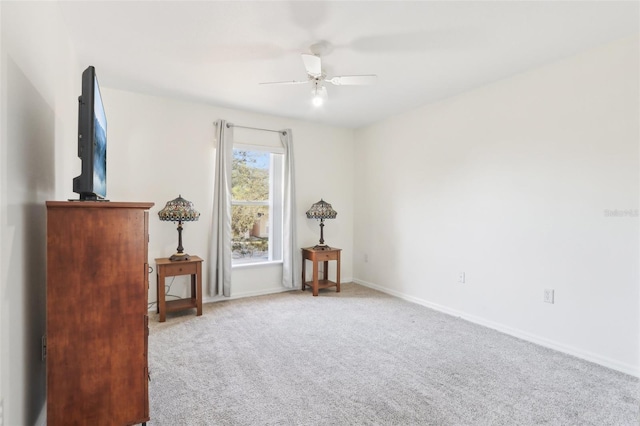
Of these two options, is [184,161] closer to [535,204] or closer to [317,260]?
[317,260]

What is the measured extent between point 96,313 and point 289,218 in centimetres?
313

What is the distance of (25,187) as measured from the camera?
5.05 feet

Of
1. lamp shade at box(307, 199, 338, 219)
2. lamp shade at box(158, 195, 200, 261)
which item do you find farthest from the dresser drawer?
lamp shade at box(307, 199, 338, 219)

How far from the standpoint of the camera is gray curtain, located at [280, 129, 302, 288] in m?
4.60

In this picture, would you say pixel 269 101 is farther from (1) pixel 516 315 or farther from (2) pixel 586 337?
(2) pixel 586 337

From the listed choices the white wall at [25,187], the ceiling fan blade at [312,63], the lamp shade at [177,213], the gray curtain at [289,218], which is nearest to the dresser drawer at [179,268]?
the lamp shade at [177,213]

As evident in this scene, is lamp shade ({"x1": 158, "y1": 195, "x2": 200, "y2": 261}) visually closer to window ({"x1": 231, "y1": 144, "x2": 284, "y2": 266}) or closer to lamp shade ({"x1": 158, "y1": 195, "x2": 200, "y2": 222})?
lamp shade ({"x1": 158, "y1": 195, "x2": 200, "y2": 222})

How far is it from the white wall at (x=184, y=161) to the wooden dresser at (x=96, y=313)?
236cm

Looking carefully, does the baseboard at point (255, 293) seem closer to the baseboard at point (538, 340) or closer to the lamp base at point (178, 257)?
the lamp base at point (178, 257)

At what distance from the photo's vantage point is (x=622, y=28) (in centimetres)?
232

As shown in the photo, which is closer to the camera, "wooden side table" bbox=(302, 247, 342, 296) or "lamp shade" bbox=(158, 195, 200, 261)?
"lamp shade" bbox=(158, 195, 200, 261)

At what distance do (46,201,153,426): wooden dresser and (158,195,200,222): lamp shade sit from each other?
1.93 metres

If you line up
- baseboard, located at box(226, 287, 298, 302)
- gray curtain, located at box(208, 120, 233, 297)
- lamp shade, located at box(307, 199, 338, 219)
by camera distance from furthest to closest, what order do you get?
lamp shade, located at box(307, 199, 338, 219)
baseboard, located at box(226, 287, 298, 302)
gray curtain, located at box(208, 120, 233, 297)

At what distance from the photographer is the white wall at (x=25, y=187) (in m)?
1.30
